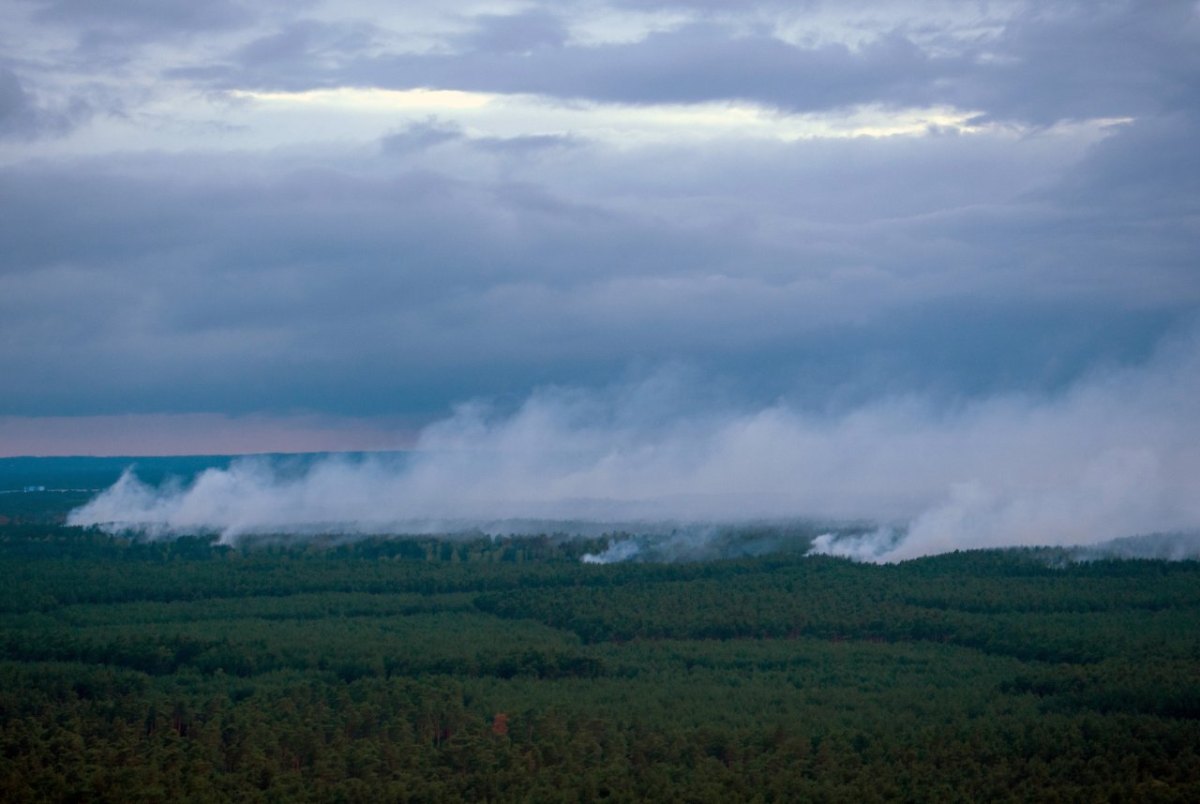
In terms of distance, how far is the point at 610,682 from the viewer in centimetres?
8381

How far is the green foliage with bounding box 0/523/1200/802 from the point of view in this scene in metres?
59.4

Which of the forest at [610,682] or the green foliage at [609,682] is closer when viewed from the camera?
the forest at [610,682]

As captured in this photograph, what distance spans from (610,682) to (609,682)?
0.18 feet

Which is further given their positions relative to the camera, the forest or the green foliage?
the green foliage

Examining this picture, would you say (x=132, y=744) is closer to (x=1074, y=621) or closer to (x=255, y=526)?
(x=1074, y=621)

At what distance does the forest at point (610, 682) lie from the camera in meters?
59.2

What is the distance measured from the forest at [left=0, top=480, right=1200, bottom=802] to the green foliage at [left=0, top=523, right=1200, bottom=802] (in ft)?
0.73

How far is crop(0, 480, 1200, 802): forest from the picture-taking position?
194 feet

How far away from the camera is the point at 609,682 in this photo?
83.8 m

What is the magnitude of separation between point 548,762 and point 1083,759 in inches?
835

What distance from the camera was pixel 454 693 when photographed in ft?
253

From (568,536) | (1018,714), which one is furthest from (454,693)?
(568,536)

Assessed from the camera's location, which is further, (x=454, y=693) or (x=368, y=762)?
(x=454, y=693)

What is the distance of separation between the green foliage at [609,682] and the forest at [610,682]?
22 cm
